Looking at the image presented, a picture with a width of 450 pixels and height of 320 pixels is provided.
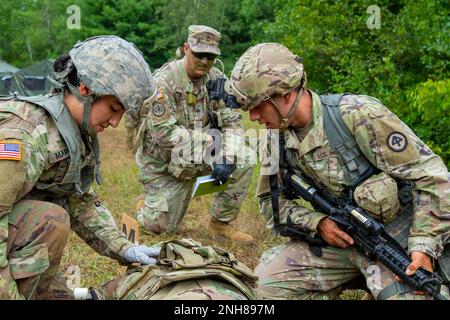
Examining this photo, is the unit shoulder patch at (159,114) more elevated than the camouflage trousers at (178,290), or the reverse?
the camouflage trousers at (178,290)

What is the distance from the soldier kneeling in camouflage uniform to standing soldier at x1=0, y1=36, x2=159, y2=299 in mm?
759

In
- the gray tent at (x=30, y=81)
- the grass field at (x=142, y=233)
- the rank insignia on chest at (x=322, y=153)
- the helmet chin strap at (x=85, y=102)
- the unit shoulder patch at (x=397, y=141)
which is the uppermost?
the helmet chin strap at (x=85, y=102)

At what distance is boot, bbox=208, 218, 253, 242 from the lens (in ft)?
19.6

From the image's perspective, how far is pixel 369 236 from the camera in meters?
3.66

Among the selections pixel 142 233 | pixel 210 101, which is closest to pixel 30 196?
pixel 142 233

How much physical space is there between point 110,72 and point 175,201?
3.26 m

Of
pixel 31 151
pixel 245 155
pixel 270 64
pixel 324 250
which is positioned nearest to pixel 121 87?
pixel 31 151

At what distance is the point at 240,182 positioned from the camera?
6.27 m

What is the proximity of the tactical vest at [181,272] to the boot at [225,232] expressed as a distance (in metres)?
2.74

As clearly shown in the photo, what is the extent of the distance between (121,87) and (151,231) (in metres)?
3.25

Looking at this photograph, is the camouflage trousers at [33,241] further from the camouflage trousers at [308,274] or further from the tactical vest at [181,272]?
the camouflage trousers at [308,274]

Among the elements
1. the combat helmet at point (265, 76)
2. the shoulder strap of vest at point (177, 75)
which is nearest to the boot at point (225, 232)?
the shoulder strap of vest at point (177, 75)

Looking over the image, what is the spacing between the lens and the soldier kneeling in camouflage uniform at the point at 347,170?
356 centimetres

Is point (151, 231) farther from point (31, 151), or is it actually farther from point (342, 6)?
point (342, 6)
